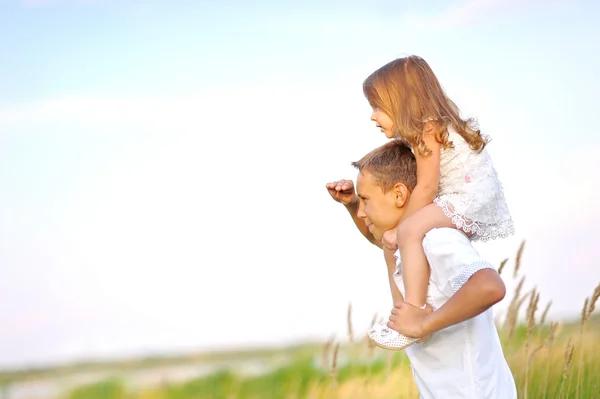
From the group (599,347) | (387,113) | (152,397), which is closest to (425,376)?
(387,113)

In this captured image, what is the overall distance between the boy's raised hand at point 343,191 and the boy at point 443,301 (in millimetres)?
214

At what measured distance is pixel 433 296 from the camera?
2.66m

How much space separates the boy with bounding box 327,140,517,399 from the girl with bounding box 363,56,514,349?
7cm

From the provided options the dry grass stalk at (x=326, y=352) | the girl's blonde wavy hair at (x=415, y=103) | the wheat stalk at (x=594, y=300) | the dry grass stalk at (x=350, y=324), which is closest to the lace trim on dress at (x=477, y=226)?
the girl's blonde wavy hair at (x=415, y=103)

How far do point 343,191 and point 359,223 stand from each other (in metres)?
0.15

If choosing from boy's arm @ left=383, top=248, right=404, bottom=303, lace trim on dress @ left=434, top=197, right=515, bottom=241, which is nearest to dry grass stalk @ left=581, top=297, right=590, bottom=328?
lace trim on dress @ left=434, top=197, right=515, bottom=241

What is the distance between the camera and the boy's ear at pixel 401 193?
2850mm

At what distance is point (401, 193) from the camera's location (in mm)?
2854

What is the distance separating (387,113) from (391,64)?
222 millimetres

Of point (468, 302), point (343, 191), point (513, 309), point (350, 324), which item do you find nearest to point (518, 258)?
point (513, 309)

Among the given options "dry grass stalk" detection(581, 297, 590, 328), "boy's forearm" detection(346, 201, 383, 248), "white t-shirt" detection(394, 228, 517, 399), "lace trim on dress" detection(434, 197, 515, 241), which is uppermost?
"boy's forearm" detection(346, 201, 383, 248)

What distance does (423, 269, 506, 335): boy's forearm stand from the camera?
2417 millimetres

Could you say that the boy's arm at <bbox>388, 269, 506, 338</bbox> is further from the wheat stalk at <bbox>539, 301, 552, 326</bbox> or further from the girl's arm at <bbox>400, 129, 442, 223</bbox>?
the wheat stalk at <bbox>539, 301, 552, 326</bbox>

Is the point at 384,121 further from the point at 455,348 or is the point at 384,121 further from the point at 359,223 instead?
the point at 455,348
